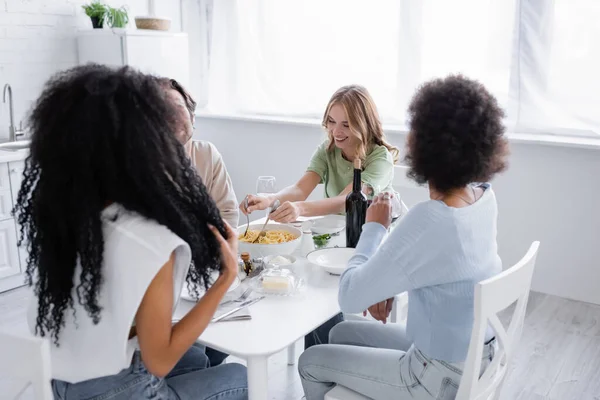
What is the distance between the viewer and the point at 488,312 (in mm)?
1132

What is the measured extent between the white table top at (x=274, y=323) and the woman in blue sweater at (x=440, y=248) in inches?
3.8

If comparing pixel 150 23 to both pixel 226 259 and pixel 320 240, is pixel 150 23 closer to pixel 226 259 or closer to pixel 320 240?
pixel 320 240

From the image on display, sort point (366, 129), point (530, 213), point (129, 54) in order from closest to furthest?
point (366, 129) → point (530, 213) → point (129, 54)

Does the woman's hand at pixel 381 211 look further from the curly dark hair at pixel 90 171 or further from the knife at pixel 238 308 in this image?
the curly dark hair at pixel 90 171

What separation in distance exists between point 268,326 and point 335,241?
26.0 inches

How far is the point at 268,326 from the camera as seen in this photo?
129cm

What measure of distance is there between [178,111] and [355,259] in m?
0.56

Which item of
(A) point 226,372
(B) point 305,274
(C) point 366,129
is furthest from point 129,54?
(A) point 226,372

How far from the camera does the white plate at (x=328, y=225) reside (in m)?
1.94

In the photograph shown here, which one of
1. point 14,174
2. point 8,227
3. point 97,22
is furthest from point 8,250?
point 97,22

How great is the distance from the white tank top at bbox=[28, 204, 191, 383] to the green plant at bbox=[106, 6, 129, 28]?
10.1ft

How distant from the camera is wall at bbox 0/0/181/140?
11.4ft

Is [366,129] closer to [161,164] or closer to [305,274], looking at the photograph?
[305,274]

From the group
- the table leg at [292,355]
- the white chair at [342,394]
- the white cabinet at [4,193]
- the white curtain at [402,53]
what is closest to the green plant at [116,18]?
the white curtain at [402,53]
